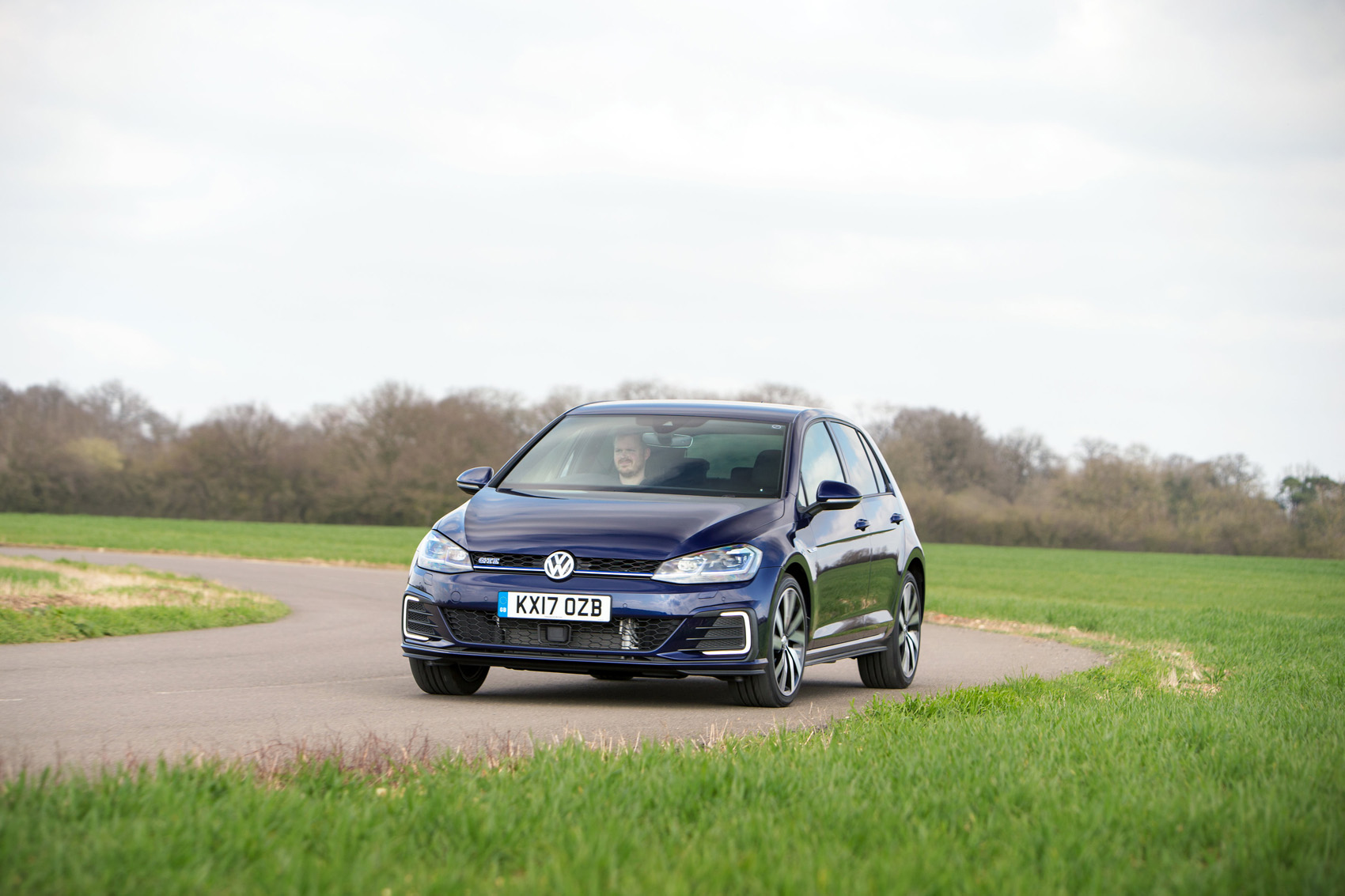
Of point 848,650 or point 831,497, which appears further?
point 848,650

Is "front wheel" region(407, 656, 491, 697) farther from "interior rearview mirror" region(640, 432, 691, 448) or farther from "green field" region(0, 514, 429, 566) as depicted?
"green field" region(0, 514, 429, 566)

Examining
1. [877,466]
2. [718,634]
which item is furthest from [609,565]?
[877,466]

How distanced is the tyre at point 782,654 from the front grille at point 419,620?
5.90 ft

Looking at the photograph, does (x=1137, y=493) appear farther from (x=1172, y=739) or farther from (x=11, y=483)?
(x=1172, y=739)

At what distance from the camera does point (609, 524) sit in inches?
328

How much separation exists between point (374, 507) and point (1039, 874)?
7362 centimetres

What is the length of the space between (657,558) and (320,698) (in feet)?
7.24

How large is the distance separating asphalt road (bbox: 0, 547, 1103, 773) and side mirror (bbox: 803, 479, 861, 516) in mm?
1225

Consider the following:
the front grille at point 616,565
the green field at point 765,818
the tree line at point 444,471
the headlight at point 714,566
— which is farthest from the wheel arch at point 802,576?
the tree line at point 444,471

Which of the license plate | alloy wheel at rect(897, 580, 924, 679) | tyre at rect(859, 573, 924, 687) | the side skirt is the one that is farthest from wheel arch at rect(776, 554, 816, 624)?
alloy wheel at rect(897, 580, 924, 679)

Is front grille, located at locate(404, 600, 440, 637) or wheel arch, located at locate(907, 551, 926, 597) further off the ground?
wheel arch, located at locate(907, 551, 926, 597)

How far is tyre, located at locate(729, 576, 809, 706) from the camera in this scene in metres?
8.42

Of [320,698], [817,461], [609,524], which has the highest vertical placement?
[817,461]

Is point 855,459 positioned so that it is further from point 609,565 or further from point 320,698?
point 320,698
